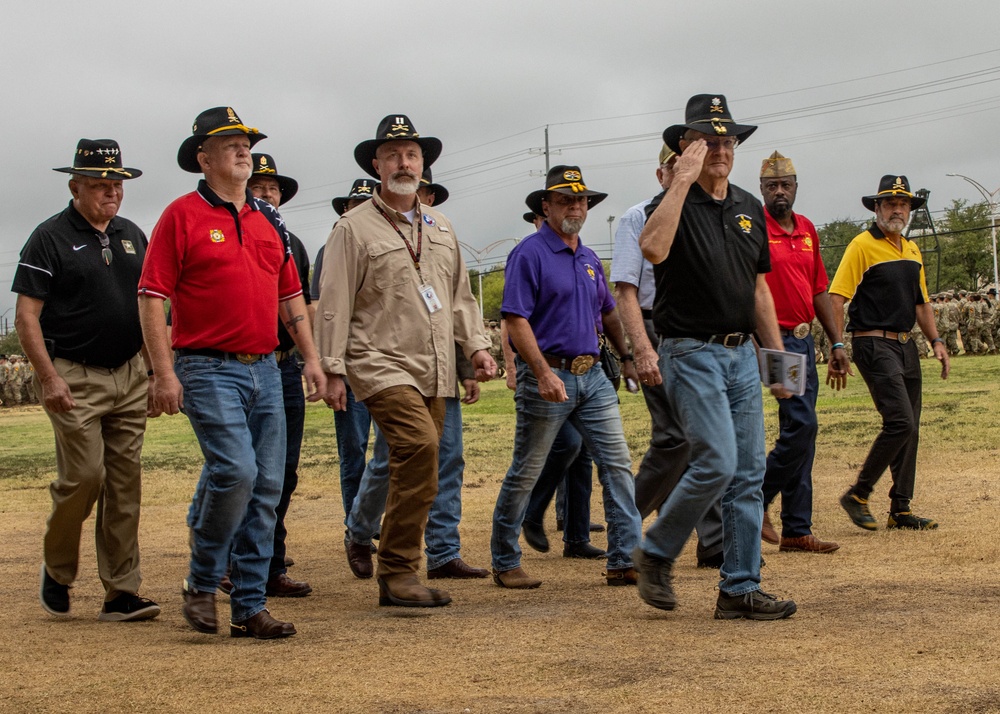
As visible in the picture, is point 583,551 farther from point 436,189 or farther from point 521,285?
point 436,189

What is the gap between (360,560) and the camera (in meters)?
7.57

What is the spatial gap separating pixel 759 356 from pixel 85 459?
133 inches

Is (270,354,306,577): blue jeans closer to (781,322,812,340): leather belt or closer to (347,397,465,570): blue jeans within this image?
(347,397,465,570): blue jeans

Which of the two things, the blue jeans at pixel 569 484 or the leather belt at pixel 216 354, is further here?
the blue jeans at pixel 569 484

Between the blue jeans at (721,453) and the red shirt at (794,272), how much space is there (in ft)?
7.76

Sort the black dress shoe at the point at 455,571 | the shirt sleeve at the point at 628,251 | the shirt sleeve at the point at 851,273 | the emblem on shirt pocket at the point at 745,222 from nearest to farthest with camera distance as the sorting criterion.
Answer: the emblem on shirt pocket at the point at 745,222 < the shirt sleeve at the point at 628,251 < the black dress shoe at the point at 455,571 < the shirt sleeve at the point at 851,273

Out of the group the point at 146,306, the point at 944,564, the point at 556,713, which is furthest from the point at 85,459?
the point at 944,564

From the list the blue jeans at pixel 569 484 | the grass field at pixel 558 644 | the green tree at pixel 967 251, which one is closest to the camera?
the grass field at pixel 558 644

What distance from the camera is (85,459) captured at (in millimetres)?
6293

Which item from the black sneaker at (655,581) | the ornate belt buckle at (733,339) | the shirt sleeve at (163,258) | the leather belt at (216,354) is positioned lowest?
the black sneaker at (655,581)

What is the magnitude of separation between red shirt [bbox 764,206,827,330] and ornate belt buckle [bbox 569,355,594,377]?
4.90 ft

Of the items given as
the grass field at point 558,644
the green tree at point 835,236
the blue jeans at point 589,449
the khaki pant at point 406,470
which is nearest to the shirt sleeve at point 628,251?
the blue jeans at point 589,449

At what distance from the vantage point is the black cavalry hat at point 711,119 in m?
5.73

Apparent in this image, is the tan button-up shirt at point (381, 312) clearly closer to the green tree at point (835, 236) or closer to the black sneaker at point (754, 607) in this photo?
the black sneaker at point (754, 607)
